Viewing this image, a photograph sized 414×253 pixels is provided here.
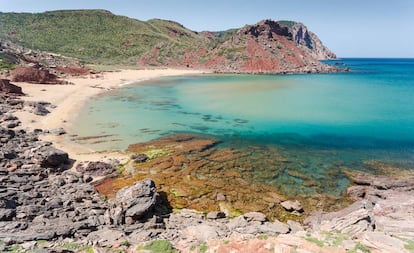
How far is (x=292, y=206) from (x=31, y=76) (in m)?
56.0

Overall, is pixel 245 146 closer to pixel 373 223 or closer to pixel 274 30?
pixel 373 223

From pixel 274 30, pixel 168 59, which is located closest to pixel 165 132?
pixel 168 59

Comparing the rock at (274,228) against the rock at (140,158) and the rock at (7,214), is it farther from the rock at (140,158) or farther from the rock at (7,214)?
the rock at (140,158)

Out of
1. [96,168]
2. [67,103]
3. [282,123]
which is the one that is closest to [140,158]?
[96,168]

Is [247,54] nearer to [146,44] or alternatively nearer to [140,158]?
[146,44]

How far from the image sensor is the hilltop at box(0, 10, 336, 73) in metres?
116

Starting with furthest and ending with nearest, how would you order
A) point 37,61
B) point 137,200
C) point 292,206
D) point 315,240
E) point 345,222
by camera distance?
point 37,61 < point 292,206 < point 137,200 < point 345,222 < point 315,240

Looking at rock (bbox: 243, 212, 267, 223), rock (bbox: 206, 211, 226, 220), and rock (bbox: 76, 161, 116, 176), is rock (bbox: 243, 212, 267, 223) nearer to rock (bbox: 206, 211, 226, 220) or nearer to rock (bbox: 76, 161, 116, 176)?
rock (bbox: 206, 211, 226, 220)

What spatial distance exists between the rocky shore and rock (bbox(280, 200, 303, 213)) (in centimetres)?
6

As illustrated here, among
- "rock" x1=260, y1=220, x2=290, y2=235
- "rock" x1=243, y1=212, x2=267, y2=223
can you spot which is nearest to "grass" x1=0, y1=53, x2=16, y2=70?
"rock" x1=243, y1=212, x2=267, y2=223

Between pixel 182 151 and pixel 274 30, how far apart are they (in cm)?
11589

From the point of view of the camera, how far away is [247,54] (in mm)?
115438

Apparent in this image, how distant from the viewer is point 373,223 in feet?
44.7

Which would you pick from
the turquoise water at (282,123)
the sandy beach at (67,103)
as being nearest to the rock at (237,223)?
the turquoise water at (282,123)
